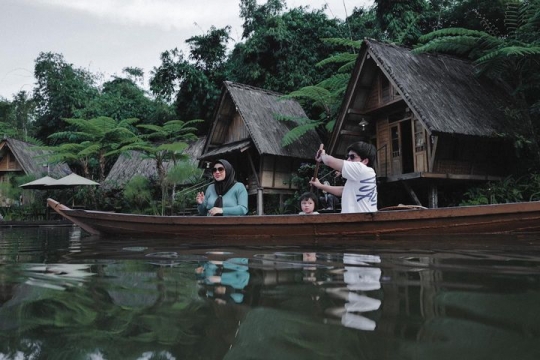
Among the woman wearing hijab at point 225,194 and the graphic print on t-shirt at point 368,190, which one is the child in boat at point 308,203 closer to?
the woman wearing hijab at point 225,194

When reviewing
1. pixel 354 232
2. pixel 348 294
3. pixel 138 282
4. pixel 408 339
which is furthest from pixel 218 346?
pixel 354 232

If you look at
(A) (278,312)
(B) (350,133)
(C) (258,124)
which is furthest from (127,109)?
(A) (278,312)

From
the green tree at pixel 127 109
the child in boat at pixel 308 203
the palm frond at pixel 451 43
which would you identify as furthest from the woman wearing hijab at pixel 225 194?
the green tree at pixel 127 109

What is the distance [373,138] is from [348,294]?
12.5 m

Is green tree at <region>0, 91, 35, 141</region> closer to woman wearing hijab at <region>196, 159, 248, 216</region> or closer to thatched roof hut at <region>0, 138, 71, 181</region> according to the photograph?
thatched roof hut at <region>0, 138, 71, 181</region>

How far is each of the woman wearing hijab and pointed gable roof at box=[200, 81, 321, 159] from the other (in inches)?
327

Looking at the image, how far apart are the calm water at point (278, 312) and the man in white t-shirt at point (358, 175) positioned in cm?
210

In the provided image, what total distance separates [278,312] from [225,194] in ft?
15.9

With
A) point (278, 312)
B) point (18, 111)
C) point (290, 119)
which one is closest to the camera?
point (278, 312)

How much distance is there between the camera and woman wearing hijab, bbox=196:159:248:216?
611cm

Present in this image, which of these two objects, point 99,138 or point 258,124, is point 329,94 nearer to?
point 258,124

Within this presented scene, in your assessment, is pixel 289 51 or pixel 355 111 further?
pixel 289 51

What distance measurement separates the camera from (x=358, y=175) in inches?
187

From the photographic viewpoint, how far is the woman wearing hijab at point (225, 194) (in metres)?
6.11
